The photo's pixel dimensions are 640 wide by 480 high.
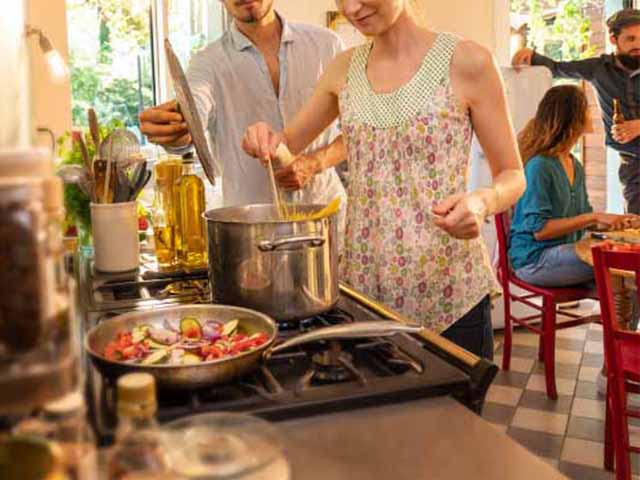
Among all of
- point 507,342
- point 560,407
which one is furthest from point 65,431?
point 507,342

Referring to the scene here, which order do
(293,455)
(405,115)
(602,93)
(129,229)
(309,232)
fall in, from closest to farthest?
(293,455) → (309,232) → (405,115) → (129,229) → (602,93)

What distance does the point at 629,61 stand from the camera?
4.50 m

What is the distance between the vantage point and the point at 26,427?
16.5 inches

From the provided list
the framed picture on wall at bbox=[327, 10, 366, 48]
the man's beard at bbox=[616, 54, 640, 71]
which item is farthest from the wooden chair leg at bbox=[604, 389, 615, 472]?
the man's beard at bbox=[616, 54, 640, 71]

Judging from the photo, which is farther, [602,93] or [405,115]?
[602,93]

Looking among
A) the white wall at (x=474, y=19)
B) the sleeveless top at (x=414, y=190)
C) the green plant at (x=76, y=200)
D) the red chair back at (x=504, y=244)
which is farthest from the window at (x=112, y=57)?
the sleeveless top at (x=414, y=190)

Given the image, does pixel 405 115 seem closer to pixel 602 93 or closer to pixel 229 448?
pixel 229 448

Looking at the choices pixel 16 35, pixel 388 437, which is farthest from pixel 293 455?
pixel 16 35

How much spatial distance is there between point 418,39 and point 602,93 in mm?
3621

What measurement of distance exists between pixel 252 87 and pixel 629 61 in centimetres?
332

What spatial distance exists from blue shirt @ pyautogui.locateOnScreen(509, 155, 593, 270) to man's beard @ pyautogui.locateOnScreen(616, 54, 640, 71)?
1.40 meters

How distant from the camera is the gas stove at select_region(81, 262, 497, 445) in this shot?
2.57 ft

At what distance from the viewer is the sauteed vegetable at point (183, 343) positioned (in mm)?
889

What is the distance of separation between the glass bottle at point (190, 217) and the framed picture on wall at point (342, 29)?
2.71 m
